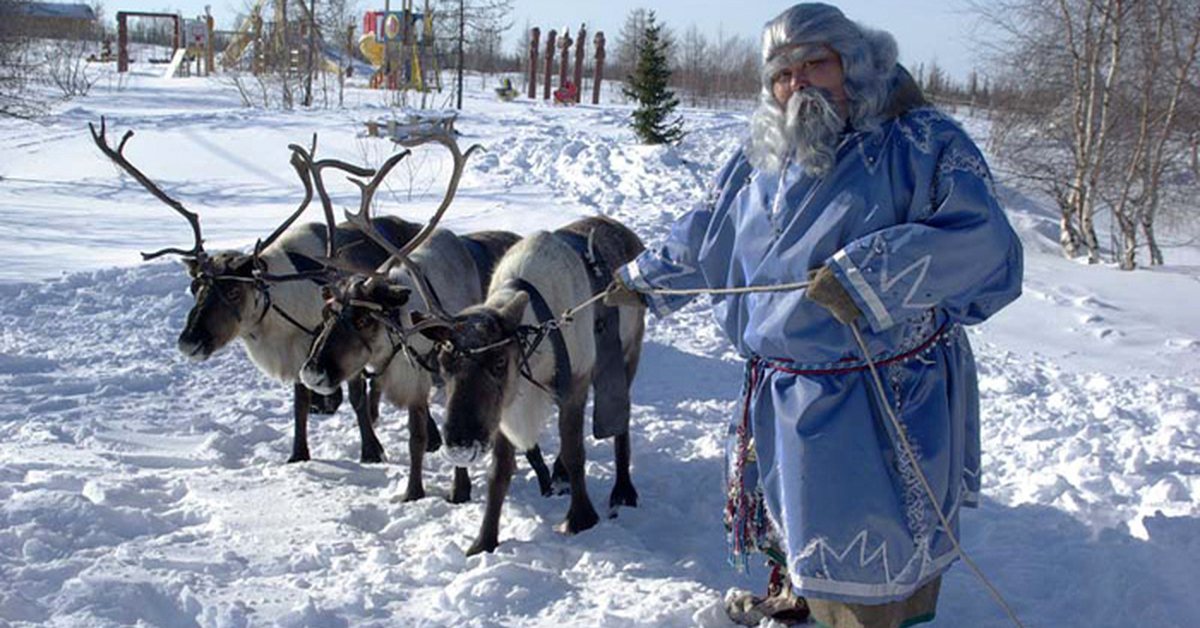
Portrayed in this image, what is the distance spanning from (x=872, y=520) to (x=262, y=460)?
3753 mm

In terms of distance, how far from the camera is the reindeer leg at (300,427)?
5.41 meters

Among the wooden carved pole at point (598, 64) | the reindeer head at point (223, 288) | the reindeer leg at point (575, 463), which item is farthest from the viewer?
the wooden carved pole at point (598, 64)

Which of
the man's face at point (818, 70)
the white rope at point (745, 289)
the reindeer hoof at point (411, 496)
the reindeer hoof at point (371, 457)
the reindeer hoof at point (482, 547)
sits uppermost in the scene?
the man's face at point (818, 70)

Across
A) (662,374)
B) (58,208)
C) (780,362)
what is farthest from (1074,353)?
(58,208)

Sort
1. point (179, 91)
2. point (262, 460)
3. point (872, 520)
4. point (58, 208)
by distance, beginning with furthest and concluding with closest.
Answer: point (179, 91) < point (58, 208) < point (262, 460) < point (872, 520)

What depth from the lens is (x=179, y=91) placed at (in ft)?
90.2

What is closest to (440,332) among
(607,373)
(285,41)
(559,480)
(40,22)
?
(607,373)

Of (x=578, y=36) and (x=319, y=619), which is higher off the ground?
(x=578, y=36)

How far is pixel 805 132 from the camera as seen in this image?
2.74 metres

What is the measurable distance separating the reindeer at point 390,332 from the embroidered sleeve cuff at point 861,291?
2.24 m

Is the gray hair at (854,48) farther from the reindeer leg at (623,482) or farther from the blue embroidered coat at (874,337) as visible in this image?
the reindeer leg at (623,482)

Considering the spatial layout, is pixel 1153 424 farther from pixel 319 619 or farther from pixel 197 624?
pixel 197 624

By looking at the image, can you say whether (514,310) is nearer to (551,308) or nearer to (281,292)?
(551,308)

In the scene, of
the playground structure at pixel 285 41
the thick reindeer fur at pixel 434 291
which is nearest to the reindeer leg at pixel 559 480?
the thick reindeer fur at pixel 434 291
